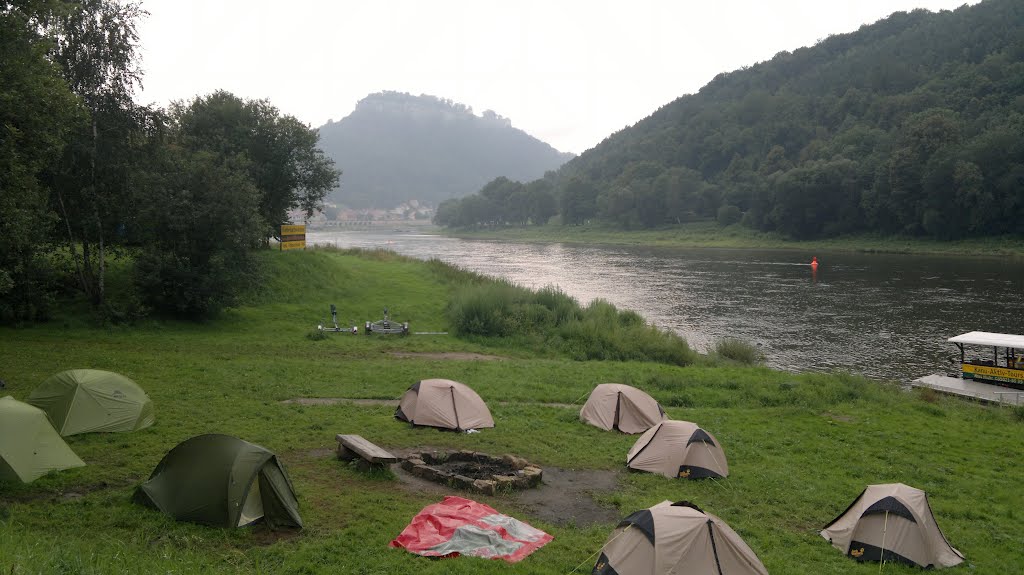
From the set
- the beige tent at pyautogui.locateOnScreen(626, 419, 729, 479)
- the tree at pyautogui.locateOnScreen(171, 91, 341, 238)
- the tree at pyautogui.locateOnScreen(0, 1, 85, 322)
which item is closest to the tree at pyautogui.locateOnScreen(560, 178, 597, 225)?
the tree at pyautogui.locateOnScreen(171, 91, 341, 238)

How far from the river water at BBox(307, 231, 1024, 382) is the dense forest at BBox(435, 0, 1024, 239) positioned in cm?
1284

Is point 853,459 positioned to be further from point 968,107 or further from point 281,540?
point 968,107

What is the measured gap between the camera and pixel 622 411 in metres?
19.6

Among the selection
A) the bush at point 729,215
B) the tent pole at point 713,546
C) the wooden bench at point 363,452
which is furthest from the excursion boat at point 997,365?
the bush at point 729,215

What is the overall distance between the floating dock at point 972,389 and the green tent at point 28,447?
2909 cm

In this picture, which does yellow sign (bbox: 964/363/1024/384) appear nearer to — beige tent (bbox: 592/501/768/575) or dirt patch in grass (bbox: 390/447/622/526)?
dirt patch in grass (bbox: 390/447/622/526)

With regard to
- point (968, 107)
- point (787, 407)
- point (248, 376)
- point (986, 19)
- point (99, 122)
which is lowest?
point (787, 407)

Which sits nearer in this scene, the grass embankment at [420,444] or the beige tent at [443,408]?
the grass embankment at [420,444]

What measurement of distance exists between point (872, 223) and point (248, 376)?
9834cm

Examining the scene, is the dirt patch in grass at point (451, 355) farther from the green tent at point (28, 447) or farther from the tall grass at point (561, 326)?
the green tent at point (28, 447)

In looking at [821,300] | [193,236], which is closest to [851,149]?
[821,300]

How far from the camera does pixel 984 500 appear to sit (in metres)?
15.1

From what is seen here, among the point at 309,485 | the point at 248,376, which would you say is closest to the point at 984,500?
the point at 309,485

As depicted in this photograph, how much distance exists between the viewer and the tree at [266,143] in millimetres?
44156
